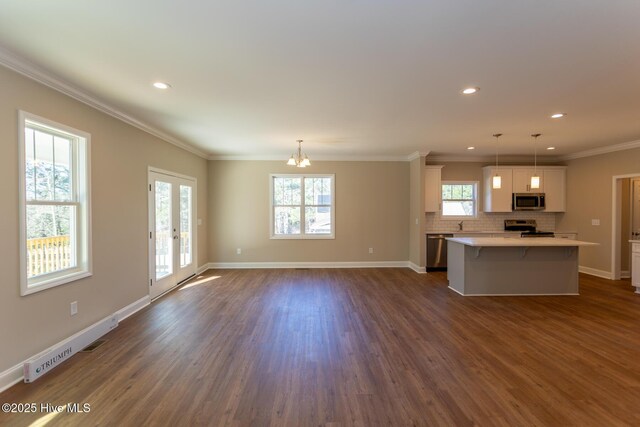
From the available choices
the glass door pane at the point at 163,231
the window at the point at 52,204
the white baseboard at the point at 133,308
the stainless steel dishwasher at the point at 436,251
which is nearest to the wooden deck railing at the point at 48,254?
the window at the point at 52,204

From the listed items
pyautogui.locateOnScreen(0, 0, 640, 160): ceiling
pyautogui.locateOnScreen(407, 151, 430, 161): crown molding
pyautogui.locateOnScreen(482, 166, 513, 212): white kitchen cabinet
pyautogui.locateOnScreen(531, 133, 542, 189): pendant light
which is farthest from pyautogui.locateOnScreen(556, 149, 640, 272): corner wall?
pyautogui.locateOnScreen(407, 151, 430, 161): crown molding

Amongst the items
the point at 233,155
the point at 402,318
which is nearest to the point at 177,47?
the point at 402,318

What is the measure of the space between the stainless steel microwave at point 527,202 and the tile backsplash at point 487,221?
13.5 inches

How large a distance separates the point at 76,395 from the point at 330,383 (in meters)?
1.95

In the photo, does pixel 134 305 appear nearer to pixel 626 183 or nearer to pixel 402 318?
pixel 402 318

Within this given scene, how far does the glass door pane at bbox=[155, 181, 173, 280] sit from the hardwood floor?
0.78 meters

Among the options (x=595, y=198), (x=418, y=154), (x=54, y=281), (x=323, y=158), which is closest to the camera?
(x=54, y=281)

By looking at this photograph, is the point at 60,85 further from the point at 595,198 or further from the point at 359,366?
the point at 595,198

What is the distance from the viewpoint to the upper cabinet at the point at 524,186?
21.6ft

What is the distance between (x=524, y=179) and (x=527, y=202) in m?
0.54

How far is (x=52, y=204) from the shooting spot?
9.02 ft

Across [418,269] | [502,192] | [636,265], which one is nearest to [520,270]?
[418,269]

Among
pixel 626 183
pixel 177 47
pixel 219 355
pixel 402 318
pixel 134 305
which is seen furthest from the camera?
pixel 626 183

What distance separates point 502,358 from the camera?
8.96ft
